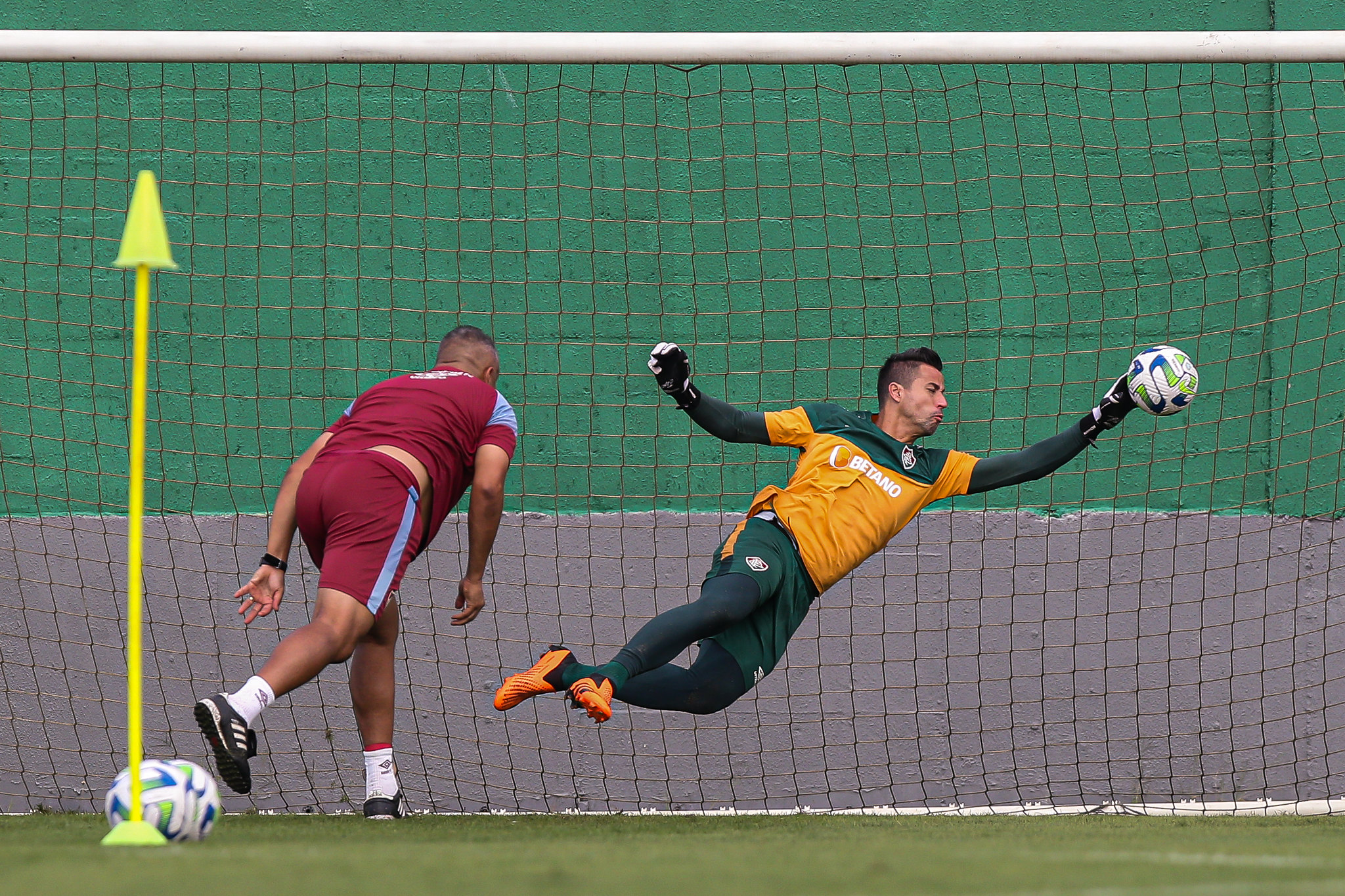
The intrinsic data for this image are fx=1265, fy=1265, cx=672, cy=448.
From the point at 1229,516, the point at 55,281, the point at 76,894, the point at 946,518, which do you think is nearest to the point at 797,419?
the point at 946,518

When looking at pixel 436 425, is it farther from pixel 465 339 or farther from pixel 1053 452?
pixel 1053 452

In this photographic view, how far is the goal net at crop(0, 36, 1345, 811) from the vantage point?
6121mm

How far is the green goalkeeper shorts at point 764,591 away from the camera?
4500 mm

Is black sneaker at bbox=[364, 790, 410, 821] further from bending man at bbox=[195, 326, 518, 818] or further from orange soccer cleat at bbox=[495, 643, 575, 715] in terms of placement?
orange soccer cleat at bbox=[495, 643, 575, 715]

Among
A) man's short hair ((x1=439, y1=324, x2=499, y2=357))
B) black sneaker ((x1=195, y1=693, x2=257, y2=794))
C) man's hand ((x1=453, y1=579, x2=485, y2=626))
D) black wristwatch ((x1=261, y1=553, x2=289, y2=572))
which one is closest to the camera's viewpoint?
black sneaker ((x1=195, y1=693, x2=257, y2=794))

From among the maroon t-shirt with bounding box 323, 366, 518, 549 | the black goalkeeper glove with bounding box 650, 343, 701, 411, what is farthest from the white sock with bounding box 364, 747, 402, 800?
the black goalkeeper glove with bounding box 650, 343, 701, 411

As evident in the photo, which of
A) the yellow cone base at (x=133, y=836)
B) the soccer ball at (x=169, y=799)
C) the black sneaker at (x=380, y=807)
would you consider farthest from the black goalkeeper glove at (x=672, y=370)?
the yellow cone base at (x=133, y=836)

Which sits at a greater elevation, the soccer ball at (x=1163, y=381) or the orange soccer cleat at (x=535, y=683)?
the soccer ball at (x=1163, y=381)

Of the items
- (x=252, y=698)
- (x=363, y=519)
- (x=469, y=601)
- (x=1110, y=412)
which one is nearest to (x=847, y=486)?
(x=1110, y=412)

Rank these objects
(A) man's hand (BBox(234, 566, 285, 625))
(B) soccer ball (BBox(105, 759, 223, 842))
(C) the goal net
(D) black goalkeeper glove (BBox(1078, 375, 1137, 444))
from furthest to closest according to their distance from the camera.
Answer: (C) the goal net
(D) black goalkeeper glove (BBox(1078, 375, 1137, 444))
(A) man's hand (BBox(234, 566, 285, 625))
(B) soccer ball (BBox(105, 759, 223, 842))

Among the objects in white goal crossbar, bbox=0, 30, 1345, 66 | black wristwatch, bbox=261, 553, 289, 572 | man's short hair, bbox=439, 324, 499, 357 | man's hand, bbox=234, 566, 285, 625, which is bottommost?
man's hand, bbox=234, 566, 285, 625

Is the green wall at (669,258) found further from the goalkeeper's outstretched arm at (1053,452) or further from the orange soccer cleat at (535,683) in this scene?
the orange soccer cleat at (535,683)

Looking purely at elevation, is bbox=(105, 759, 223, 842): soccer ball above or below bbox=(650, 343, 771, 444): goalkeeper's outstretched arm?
below

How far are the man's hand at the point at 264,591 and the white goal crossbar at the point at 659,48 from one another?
209cm
